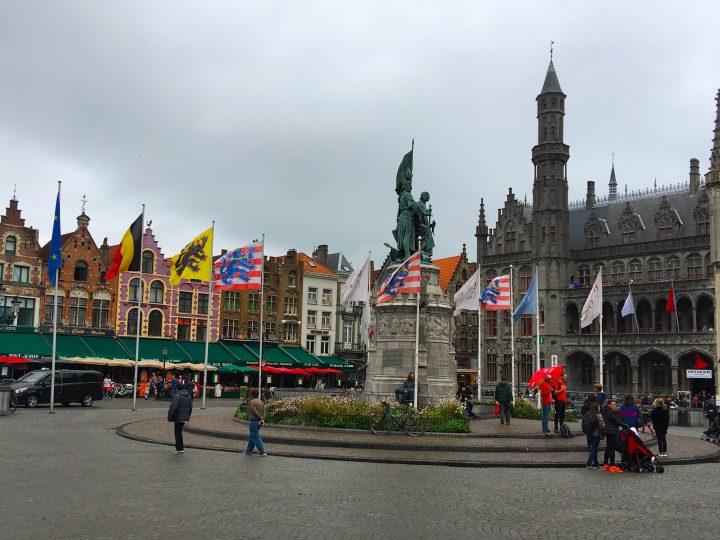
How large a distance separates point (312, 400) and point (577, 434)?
317 inches

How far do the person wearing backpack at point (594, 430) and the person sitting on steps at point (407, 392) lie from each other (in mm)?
7916

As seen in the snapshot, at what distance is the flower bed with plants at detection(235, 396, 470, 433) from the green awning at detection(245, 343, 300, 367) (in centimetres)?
3932

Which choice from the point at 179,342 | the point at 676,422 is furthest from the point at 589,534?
the point at 179,342

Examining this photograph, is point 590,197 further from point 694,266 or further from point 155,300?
point 155,300

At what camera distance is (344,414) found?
22047 mm

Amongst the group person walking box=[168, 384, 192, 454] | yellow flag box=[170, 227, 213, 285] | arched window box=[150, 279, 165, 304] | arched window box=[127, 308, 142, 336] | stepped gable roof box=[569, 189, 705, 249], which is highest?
stepped gable roof box=[569, 189, 705, 249]

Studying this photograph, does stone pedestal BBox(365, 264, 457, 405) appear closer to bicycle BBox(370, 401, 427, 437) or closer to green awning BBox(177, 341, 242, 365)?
bicycle BBox(370, 401, 427, 437)

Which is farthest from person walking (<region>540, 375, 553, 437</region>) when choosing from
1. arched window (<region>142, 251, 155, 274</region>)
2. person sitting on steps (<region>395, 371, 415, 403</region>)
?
arched window (<region>142, 251, 155, 274</region>)

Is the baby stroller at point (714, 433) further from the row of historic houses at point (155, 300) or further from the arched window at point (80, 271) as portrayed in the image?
the arched window at point (80, 271)

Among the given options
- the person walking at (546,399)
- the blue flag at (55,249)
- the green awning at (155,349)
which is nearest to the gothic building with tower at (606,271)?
the green awning at (155,349)

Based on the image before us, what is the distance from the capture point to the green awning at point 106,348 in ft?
177

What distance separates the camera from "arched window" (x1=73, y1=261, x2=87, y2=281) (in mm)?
57906

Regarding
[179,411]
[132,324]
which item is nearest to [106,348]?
[132,324]

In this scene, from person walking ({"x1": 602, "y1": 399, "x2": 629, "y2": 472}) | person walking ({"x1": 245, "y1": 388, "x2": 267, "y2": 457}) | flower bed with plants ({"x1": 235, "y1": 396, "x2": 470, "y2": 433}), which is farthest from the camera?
flower bed with plants ({"x1": 235, "y1": 396, "x2": 470, "y2": 433})
